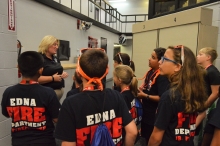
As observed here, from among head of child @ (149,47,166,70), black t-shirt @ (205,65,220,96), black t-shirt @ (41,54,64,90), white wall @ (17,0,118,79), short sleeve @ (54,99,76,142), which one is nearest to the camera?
short sleeve @ (54,99,76,142)

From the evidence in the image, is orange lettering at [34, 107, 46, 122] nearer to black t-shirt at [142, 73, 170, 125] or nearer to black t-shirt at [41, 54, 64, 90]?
black t-shirt at [41, 54, 64, 90]

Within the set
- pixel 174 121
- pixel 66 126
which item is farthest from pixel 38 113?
pixel 174 121

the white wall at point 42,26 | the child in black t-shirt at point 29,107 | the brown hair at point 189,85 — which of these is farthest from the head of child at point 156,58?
the white wall at point 42,26

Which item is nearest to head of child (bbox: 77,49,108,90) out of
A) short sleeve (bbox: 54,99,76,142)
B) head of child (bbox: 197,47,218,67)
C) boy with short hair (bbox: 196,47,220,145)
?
short sleeve (bbox: 54,99,76,142)

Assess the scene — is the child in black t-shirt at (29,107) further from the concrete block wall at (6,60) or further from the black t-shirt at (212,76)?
the black t-shirt at (212,76)

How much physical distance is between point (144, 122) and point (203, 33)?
5.02 feet

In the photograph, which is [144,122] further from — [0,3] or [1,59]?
[0,3]

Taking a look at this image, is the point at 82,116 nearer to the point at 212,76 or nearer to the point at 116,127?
the point at 116,127

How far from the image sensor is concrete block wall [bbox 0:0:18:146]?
6.22ft

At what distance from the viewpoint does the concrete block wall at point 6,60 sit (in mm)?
1896

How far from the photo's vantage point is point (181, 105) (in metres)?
1.22

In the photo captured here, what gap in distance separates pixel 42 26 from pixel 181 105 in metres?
3.76

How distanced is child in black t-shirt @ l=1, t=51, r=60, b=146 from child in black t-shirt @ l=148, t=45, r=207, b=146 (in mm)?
834

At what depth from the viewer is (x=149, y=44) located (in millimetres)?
3797
